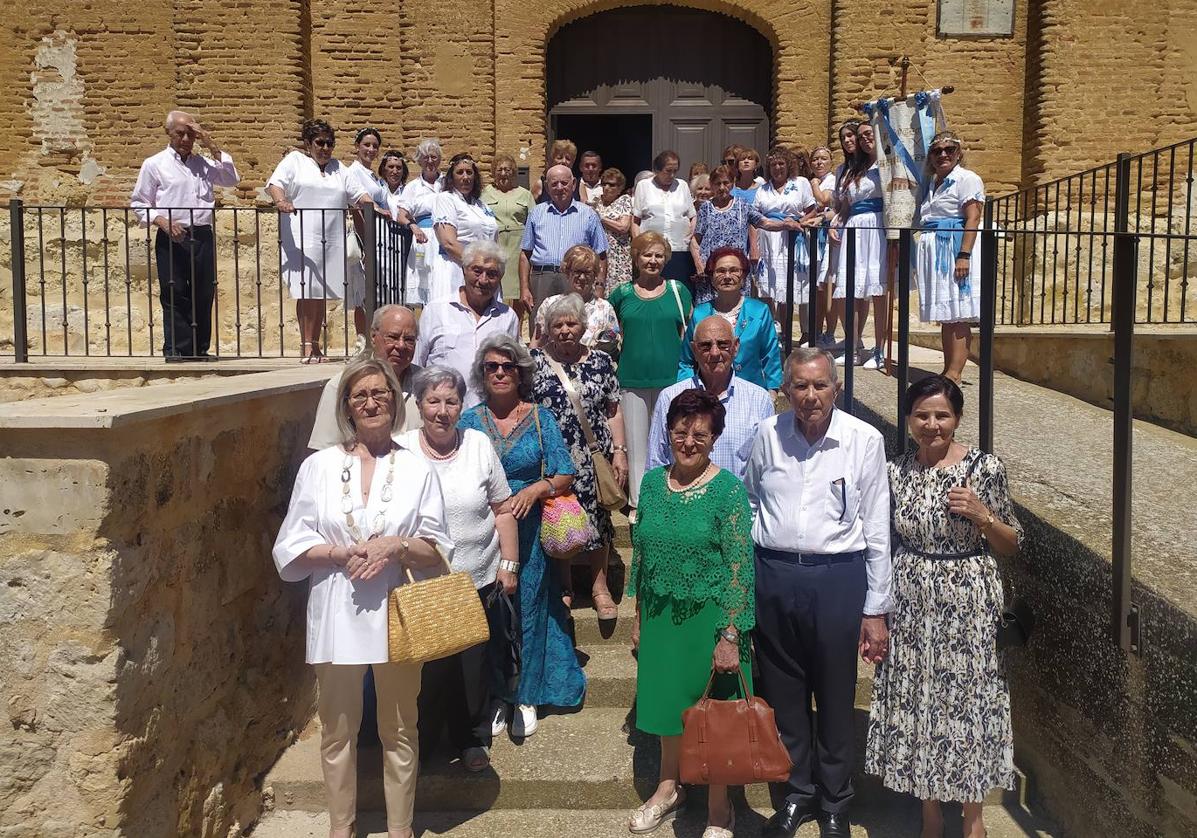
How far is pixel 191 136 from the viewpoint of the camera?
764cm

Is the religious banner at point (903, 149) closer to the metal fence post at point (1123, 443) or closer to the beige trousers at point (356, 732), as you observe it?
the metal fence post at point (1123, 443)

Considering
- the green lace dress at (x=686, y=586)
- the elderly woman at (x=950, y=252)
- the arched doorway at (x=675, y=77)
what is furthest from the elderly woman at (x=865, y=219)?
the arched doorway at (x=675, y=77)

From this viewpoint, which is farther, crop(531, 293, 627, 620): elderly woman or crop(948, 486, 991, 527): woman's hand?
crop(531, 293, 627, 620): elderly woman

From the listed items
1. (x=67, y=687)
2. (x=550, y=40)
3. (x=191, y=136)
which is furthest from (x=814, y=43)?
(x=67, y=687)

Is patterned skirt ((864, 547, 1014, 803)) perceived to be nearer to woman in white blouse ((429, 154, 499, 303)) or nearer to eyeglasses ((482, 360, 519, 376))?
eyeglasses ((482, 360, 519, 376))

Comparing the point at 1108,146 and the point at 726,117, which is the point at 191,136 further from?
the point at 1108,146

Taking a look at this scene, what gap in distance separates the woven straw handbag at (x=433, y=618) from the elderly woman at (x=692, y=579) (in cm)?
65

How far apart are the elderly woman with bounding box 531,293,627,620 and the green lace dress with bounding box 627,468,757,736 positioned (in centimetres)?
94

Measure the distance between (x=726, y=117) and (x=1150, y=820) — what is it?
34.6 feet

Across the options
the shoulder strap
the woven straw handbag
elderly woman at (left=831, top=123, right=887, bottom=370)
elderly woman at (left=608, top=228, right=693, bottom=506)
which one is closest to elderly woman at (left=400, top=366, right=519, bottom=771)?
the woven straw handbag

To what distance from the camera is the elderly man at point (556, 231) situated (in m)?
7.47

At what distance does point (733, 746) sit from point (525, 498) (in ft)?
4.52

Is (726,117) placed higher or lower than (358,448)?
higher

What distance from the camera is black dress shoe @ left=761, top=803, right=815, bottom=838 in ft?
13.1
